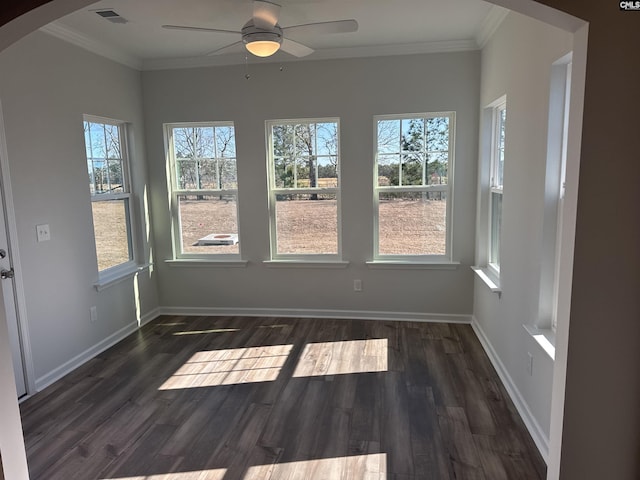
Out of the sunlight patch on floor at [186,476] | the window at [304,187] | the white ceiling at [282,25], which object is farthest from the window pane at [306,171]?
the sunlight patch on floor at [186,476]

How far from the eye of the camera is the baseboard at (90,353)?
308 centimetres

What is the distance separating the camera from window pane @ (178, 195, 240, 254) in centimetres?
447

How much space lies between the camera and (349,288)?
14.3 feet

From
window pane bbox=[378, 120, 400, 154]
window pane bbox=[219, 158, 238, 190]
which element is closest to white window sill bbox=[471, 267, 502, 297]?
window pane bbox=[378, 120, 400, 154]

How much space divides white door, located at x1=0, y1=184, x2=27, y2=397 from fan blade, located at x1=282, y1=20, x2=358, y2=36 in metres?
2.23

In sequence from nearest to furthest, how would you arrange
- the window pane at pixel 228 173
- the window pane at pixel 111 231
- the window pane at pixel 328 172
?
1. the window pane at pixel 111 231
2. the window pane at pixel 328 172
3. the window pane at pixel 228 173

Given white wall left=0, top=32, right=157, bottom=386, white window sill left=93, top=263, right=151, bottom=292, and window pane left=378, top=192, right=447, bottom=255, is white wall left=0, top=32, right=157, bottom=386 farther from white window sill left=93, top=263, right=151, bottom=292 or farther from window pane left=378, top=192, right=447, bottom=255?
window pane left=378, top=192, right=447, bottom=255

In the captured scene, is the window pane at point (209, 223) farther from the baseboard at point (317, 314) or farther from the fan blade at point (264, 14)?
the fan blade at point (264, 14)

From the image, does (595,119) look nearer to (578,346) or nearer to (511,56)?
(578,346)

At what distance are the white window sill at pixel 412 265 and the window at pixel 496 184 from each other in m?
0.44

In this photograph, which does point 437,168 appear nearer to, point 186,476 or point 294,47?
point 294,47

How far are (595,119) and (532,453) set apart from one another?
1.77 m

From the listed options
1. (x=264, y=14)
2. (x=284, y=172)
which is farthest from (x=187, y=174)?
(x=264, y=14)

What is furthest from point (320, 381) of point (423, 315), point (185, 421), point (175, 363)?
point (423, 315)
